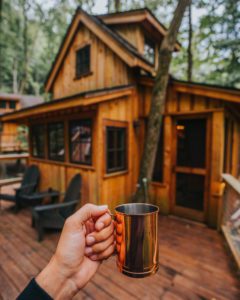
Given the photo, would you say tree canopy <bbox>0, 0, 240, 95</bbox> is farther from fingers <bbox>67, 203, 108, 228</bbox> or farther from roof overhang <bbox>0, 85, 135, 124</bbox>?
fingers <bbox>67, 203, 108, 228</bbox>

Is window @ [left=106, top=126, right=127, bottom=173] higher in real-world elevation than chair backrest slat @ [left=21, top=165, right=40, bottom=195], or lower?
higher

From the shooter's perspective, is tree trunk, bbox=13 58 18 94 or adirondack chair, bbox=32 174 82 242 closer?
adirondack chair, bbox=32 174 82 242

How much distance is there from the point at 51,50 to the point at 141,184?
20.1 meters

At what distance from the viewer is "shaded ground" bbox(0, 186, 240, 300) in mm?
2404

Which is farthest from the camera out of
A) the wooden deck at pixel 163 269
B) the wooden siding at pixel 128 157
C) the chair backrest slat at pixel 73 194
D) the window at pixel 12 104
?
the window at pixel 12 104

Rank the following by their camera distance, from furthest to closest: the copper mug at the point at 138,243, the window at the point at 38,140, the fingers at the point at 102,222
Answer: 1. the window at the point at 38,140
2. the fingers at the point at 102,222
3. the copper mug at the point at 138,243

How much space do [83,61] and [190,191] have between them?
17.0 ft

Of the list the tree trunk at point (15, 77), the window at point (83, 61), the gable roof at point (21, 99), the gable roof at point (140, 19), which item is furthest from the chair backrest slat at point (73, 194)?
the tree trunk at point (15, 77)

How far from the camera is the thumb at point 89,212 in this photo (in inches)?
36.9

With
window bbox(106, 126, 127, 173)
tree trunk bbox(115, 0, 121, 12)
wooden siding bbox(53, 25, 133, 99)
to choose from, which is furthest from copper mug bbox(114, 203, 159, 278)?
tree trunk bbox(115, 0, 121, 12)

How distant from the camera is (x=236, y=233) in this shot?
3326mm

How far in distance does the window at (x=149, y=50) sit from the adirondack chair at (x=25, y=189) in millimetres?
5143

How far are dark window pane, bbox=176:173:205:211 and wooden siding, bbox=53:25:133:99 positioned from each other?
2.90 meters

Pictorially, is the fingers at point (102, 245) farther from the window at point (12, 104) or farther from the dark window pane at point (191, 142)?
the window at point (12, 104)
